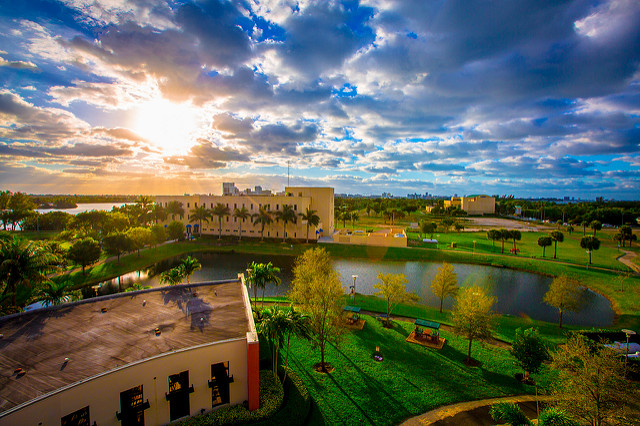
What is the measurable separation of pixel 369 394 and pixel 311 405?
11.8 feet

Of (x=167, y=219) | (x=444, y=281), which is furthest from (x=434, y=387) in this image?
(x=167, y=219)

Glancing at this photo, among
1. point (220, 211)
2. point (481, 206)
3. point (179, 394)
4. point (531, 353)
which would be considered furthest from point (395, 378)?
point (481, 206)

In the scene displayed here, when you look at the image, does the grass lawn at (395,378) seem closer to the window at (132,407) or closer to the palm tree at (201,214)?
the window at (132,407)

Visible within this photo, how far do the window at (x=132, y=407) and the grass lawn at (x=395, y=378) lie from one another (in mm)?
8275

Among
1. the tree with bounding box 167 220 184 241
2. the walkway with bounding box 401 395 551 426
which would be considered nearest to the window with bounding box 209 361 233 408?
the walkway with bounding box 401 395 551 426

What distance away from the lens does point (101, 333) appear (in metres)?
15.3

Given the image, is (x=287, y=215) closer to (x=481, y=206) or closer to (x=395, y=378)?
(x=395, y=378)

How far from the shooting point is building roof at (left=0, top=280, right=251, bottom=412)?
11898 millimetres

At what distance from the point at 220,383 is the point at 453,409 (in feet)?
42.7

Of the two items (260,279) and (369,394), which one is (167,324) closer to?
(260,279)

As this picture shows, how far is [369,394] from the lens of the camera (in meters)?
17.3

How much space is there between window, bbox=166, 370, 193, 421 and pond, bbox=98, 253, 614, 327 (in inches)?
868

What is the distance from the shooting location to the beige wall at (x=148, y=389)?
10445 mm

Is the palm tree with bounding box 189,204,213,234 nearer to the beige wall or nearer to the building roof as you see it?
the building roof
